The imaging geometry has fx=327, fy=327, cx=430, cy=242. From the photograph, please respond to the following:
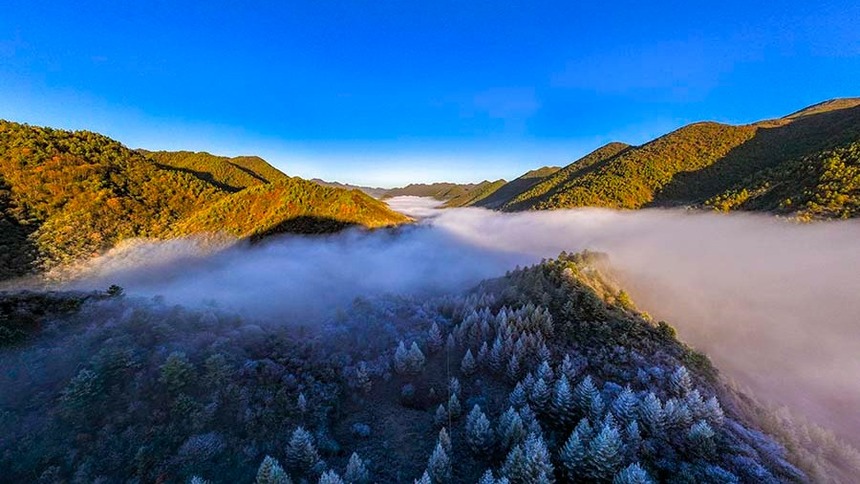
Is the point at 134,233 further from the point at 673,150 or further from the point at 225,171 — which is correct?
the point at 673,150

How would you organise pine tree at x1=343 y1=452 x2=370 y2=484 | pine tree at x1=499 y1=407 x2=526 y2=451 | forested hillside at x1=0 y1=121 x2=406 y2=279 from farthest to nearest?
forested hillside at x1=0 y1=121 x2=406 y2=279
pine tree at x1=499 y1=407 x2=526 y2=451
pine tree at x1=343 y1=452 x2=370 y2=484

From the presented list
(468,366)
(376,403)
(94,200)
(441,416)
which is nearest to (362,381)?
(376,403)

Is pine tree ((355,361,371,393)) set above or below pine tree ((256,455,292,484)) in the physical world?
below

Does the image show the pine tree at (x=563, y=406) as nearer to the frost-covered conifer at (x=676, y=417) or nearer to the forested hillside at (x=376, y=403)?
the forested hillside at (x=376, y=403)

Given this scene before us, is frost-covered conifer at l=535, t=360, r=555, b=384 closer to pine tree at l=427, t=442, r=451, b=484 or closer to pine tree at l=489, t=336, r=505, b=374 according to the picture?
pine tree at l=489, t=336, r=505, b=374

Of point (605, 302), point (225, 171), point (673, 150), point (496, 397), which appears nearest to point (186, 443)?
point (496, 397)

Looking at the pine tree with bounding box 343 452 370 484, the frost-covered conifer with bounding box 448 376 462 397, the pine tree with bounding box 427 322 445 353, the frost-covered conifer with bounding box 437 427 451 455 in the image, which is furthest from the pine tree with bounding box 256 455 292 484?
the pine tree with bounding box 427 322 445 353
